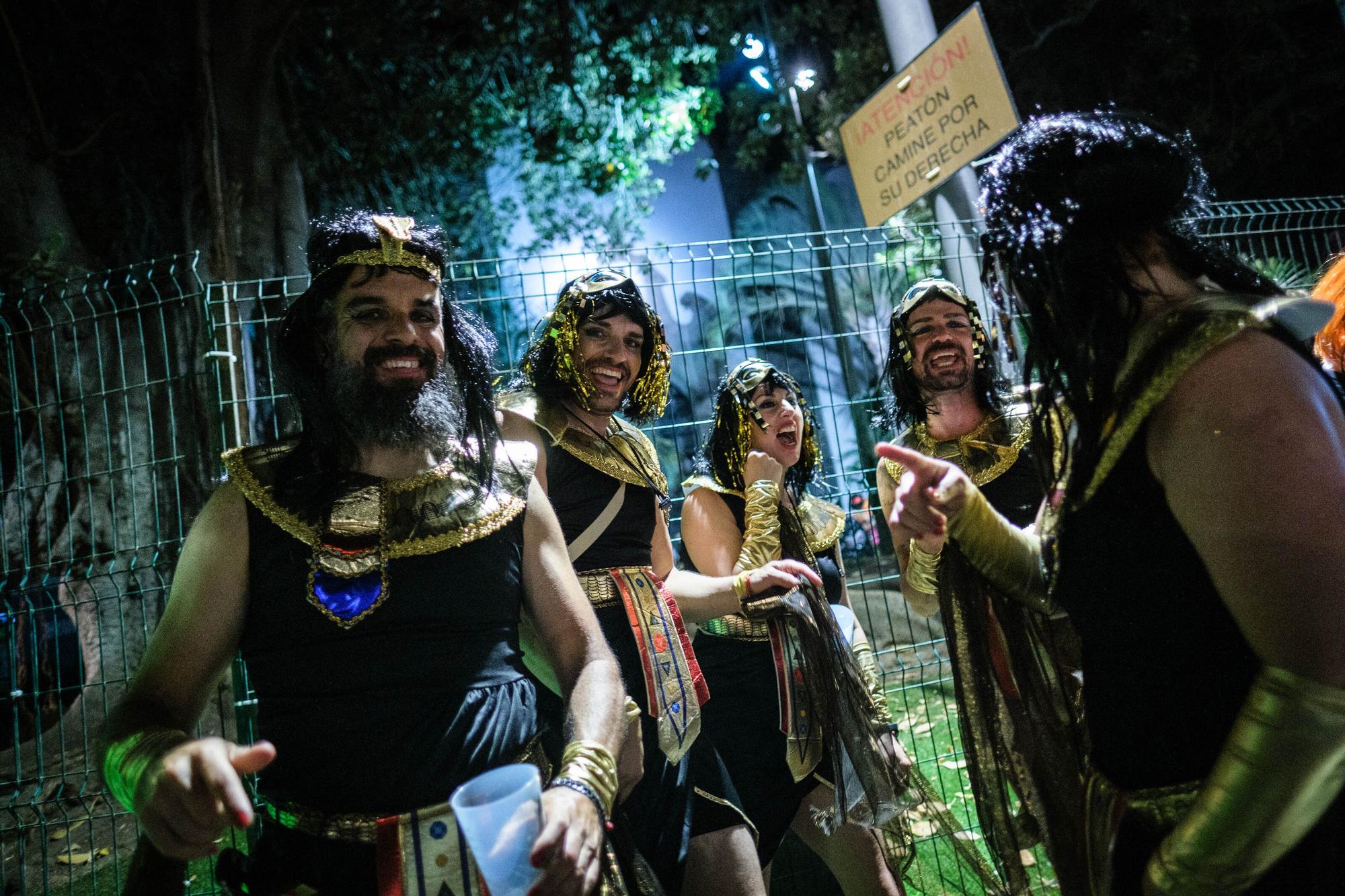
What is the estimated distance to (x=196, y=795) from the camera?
1.37m

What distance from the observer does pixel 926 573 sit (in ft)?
9.14

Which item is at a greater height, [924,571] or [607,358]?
[607,358]

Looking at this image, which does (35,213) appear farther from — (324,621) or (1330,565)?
(1330,565)

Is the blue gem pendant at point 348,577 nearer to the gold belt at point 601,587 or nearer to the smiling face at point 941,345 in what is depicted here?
the gold belt at point 601,587

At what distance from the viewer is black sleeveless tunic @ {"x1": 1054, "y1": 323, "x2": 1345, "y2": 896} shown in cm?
128

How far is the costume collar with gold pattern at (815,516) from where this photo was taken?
131 inches

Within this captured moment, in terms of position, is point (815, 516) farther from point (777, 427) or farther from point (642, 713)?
point (642, 713)

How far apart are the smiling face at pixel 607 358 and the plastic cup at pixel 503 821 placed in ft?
5.95

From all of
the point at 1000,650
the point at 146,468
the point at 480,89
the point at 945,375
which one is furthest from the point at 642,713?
the point at 480,89

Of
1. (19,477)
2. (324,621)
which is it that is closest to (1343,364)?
(324,621)

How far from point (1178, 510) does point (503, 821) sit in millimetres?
1118

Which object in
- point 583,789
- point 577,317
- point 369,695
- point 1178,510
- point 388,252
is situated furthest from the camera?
point 577,317

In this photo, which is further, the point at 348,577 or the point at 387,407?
the point at 387,407

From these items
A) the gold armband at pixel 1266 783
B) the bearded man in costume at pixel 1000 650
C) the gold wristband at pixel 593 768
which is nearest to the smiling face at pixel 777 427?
the bearded man in costume at pixel 1000 650
